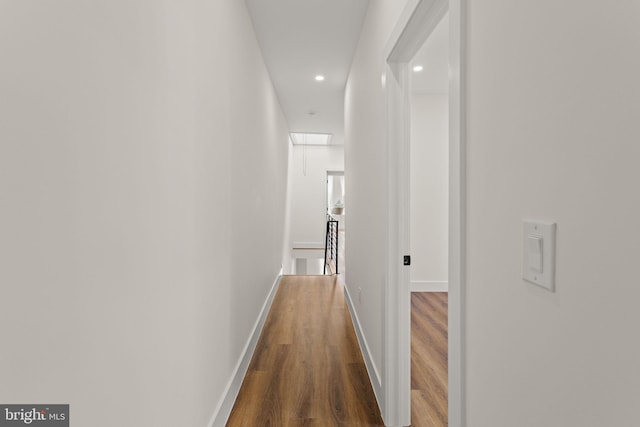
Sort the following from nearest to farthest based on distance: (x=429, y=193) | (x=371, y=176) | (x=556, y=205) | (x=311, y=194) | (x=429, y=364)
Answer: (x=556, y=205), (x=371, y=176), (x=429, y=364), (x=429, y=193), (x=311, y=194)

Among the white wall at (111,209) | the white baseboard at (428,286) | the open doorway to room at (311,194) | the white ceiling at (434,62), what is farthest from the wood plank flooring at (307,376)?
the open doorway to room at (311,194)

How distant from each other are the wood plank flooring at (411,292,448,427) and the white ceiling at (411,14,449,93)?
250 cm

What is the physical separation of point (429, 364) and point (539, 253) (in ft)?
7.41

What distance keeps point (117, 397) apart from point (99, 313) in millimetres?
250

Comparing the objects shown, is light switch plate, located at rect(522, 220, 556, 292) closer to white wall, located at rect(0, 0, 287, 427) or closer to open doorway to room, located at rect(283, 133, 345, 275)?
white wall, located at rect(0, 0, 287, 427)

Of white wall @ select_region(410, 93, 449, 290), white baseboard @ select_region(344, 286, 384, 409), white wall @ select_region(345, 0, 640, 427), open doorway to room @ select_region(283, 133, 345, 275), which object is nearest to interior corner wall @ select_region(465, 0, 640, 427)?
white wall @ select_region(345, 0, 640, 427)

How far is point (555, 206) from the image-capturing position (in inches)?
23.3

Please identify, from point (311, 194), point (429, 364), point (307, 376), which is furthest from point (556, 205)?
point (311, 194)

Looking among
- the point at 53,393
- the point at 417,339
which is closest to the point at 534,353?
the point at 53,393

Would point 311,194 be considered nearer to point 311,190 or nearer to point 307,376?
point 311,190

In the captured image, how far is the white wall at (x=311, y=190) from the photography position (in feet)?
27.1

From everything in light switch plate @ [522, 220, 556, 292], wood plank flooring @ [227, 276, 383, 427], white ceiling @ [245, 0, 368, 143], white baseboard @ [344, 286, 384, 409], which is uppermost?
white ceiling @ [245, 0, 368, 143]

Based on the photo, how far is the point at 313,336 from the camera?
10.0 feet

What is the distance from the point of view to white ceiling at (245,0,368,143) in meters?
2.58
